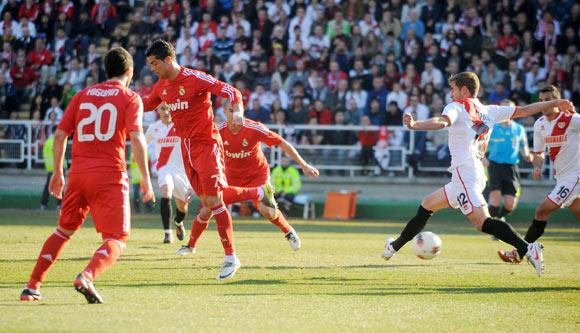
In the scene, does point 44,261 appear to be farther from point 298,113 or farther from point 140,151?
point 298,113

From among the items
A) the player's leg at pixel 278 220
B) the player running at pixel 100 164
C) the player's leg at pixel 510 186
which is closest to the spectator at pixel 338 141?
the player's leg at pixel 510 186

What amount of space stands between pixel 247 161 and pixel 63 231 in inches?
220

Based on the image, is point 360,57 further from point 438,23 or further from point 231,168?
point 231,168

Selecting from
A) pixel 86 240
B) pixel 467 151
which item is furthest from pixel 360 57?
pixel 467 151

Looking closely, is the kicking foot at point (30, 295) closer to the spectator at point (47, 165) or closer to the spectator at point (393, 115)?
the spectator at point (47, 165)

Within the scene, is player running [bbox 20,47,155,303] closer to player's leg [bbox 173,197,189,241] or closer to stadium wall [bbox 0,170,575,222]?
player's leg [bbox 173,197,189,241]

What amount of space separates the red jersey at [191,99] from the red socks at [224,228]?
84cm

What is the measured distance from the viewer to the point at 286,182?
82.3 ft

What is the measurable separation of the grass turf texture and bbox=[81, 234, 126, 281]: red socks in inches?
12.3

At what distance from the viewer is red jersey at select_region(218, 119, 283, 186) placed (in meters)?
13.9

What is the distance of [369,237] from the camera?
18.3 m

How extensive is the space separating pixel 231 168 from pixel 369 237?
15.3 feet

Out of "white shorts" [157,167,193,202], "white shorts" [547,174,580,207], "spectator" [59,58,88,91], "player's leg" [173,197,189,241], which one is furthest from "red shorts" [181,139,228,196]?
"spectator" [59,58,88,91]

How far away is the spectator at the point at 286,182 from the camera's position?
25.0 m
